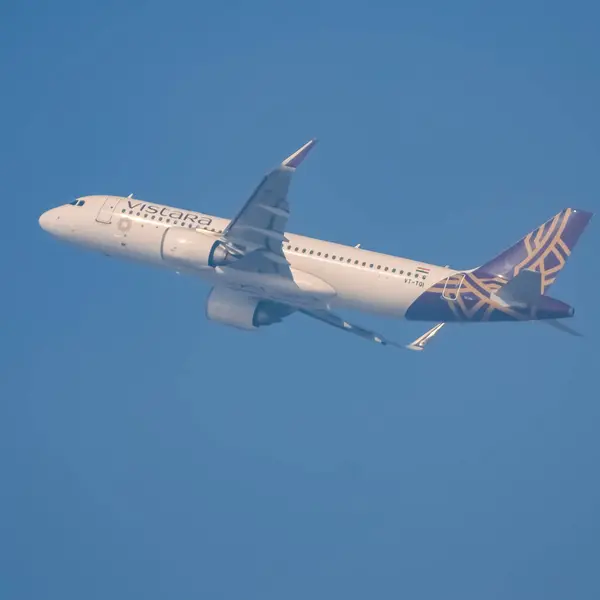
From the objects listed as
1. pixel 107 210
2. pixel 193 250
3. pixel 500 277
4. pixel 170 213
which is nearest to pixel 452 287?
pixel 500 277

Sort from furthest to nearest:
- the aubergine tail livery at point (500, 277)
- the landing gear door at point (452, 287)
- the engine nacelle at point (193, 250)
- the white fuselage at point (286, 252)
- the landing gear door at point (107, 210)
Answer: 1. the landing gear door at point (107, 210)
2. the white fuselage at point (286, 252)
3. the engine nacelle at point (193, 250)
4. the landing gear door at point (452, 287)
5. the aubergine tail livery at point (500, 277)

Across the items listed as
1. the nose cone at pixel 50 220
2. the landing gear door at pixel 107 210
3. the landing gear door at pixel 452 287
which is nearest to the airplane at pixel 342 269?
the landing gear door at pixel 452 287

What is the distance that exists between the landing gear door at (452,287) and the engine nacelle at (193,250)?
9940 mm

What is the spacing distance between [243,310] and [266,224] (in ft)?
24.1

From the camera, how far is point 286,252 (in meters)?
52.7

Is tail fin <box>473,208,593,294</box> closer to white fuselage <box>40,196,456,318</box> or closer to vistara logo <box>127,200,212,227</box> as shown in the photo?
white fuselage <box>40,196,456,318</box>

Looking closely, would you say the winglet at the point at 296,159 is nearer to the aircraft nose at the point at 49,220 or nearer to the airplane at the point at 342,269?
the airplane at the point at 342,269

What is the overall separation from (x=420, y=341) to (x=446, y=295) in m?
5.23

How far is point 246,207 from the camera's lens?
47.9 metres

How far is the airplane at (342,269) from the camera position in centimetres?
4738

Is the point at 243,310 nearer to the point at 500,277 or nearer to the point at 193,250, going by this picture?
the point at 193,250

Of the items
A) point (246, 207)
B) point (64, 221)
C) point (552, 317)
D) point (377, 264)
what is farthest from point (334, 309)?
point (64, 221)

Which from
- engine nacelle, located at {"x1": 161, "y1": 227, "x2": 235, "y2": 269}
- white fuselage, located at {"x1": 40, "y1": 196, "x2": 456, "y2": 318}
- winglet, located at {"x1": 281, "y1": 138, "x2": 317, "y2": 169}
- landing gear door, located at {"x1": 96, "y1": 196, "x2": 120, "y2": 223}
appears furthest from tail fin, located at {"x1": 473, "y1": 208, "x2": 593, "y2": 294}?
landing gear door, located at {"x1": 96, "y1": 196, "x2": 120, "y2": 223}

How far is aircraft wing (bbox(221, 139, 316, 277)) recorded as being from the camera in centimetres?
4591
